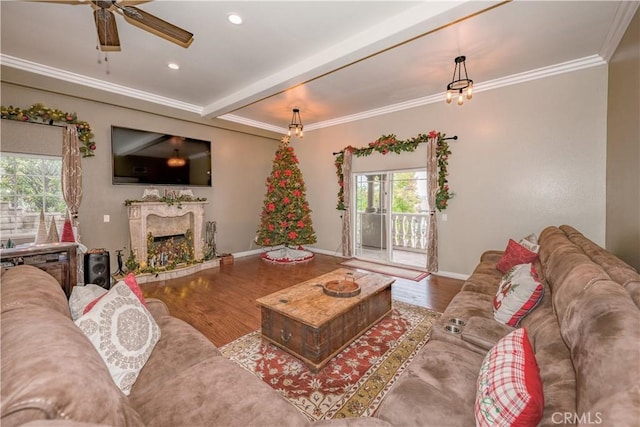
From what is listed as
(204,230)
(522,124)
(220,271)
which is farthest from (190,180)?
(522,124)

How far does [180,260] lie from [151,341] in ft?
13.4

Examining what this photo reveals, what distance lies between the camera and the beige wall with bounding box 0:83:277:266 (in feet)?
14.3

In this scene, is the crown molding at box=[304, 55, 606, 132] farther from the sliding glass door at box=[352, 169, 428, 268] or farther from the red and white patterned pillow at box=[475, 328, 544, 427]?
the red and white patterned pillow at box=[475, 328, 544, 427]

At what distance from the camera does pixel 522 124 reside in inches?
166

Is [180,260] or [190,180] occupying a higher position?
[190,180]

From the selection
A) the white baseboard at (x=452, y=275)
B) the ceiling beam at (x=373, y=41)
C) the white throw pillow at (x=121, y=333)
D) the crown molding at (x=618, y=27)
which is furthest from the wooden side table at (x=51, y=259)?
Answer: the crown molding at (x=618, y=27)

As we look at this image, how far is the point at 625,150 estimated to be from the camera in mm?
2898

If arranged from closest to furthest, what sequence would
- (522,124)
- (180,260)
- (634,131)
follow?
(634,131)
(522,124)
(180,260)

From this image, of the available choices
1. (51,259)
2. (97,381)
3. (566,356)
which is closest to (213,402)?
(97,381)

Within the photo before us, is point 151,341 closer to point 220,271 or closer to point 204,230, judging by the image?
point 220,271

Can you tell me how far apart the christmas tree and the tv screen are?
154 centimetres

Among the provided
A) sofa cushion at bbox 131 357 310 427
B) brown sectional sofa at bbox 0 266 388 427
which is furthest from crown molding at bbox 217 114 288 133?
sofa cushion at bbox 131 357 310 427

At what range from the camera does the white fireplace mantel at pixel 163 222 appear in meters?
4.75

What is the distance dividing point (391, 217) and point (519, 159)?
2.47 meters
